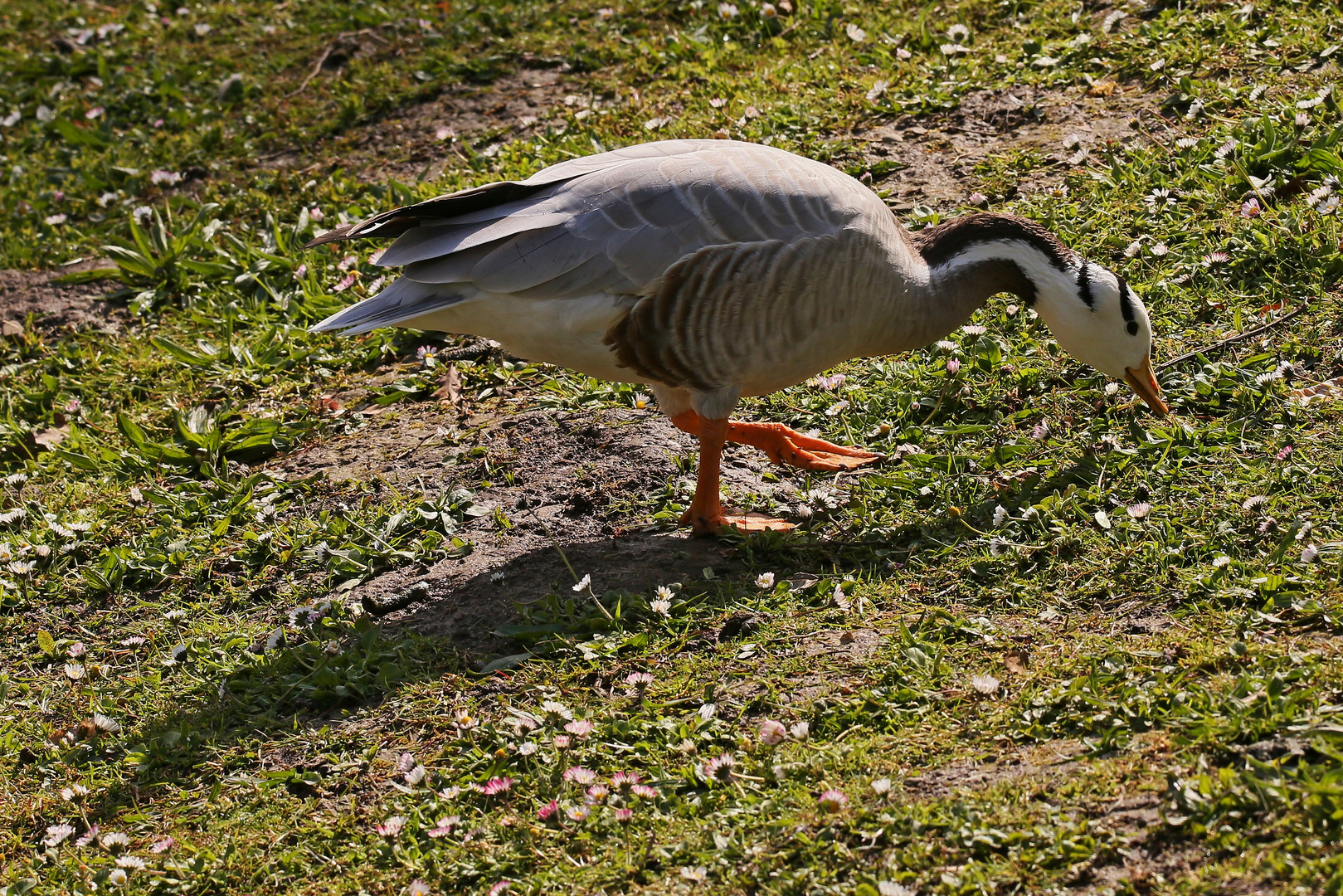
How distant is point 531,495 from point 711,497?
829mm

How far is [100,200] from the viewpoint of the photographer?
7.38m

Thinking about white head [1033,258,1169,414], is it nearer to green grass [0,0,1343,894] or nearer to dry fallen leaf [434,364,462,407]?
green grass [0,0,1343,894]

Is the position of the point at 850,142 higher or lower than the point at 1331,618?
higher

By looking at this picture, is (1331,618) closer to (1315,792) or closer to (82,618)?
(1315,792)

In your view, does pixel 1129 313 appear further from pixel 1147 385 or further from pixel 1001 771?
pixel 1001 771

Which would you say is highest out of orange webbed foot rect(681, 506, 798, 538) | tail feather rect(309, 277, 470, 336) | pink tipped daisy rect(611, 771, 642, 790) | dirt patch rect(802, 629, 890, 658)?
tail feather rect(309, 277, 470, 336)

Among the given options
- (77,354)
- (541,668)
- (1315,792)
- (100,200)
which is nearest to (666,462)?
(541,668)

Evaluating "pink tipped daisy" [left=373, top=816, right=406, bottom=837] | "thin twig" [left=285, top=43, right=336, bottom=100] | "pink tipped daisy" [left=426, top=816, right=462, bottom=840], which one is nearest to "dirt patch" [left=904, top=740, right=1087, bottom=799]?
"pink tipped daisy" [left=426, top=816, right=462, bottom=840]

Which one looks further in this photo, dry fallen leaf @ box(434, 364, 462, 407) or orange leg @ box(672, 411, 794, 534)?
dry fallen leaf @ box(434, 364, 462, 407)

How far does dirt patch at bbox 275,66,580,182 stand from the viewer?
23.9 ft

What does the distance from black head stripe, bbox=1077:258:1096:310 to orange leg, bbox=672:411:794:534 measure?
4.51ft

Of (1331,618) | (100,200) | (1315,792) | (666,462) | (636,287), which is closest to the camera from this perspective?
(1315,792)

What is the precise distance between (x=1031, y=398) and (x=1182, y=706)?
1.93 meters

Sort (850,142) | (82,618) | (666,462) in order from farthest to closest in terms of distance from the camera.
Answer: (850,142), (666,462), (82,618)
